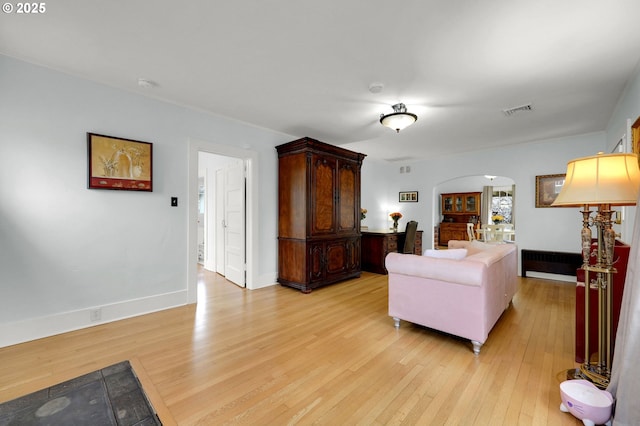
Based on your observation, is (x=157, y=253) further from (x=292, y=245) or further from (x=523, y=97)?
(x=523, y=97)

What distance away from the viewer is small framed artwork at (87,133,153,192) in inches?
112

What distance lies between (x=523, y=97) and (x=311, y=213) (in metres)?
3.06

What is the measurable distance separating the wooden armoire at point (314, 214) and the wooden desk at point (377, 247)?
0.76 meters

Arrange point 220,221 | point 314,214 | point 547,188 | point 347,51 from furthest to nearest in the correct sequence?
1. point 220,221
2. point 547,188
3. point 314,214
4. point 347,51

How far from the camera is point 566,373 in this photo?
2.01 m

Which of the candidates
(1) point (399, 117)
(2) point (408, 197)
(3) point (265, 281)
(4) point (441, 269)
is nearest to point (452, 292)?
(4) point (441, 269)

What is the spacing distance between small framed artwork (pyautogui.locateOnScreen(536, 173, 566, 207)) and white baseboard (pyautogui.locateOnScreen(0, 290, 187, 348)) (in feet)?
20.5

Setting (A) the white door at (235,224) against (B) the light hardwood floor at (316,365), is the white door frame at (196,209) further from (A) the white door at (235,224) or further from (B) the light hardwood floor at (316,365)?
(B) the light hardwood floor at (316,365)

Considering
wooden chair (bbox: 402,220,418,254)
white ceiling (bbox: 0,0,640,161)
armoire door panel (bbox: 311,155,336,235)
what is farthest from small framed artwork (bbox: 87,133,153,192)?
wooden chair (bbox: 402,220,418,254)

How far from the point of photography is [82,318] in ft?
9.21

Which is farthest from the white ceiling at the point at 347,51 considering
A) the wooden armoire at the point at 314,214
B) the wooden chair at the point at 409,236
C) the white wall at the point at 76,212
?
the wooden chair at the point at 409,236

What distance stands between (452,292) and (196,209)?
3.18 m

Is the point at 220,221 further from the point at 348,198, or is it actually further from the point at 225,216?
the point at 348,198

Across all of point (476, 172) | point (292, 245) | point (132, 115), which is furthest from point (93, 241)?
point (476, 172)
